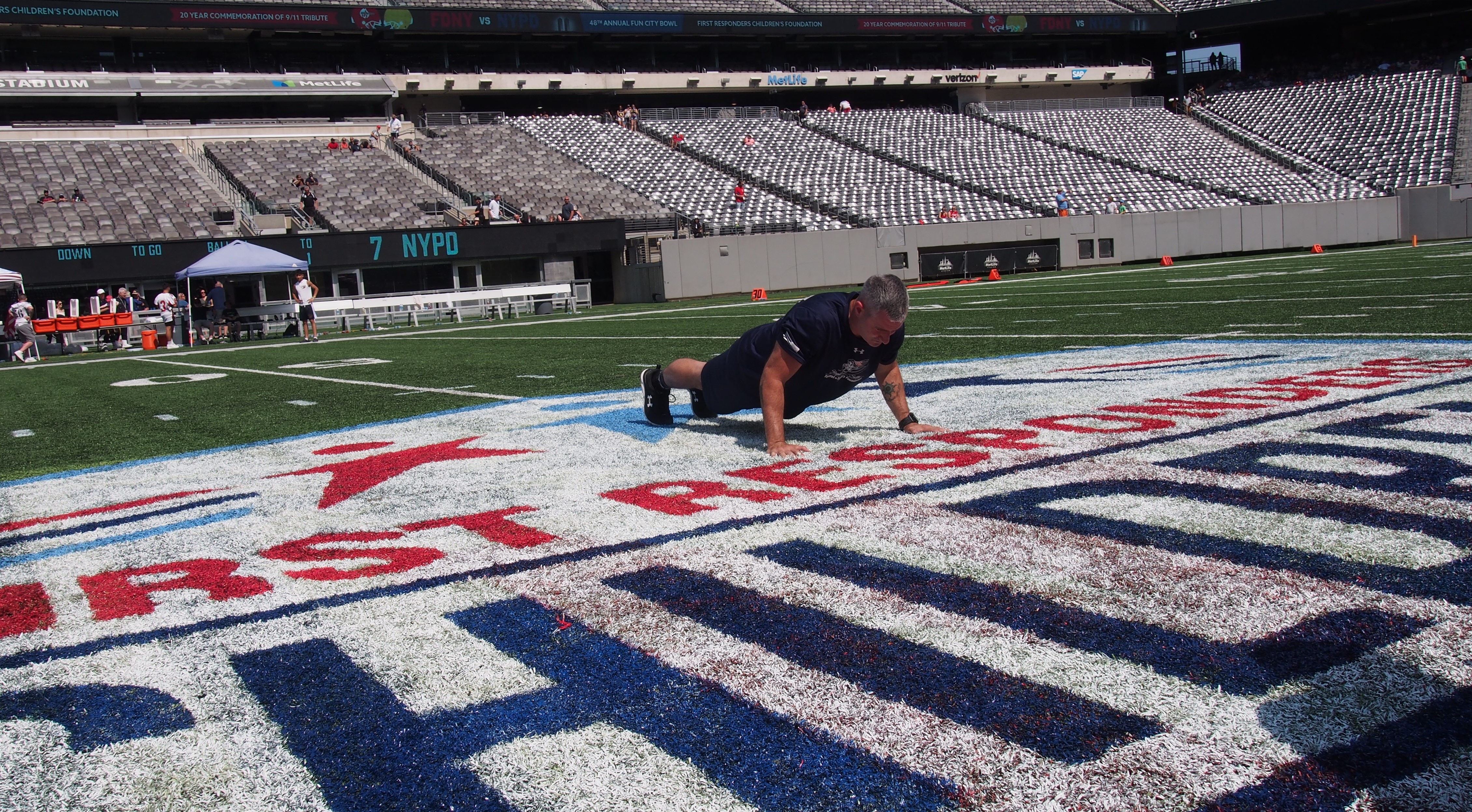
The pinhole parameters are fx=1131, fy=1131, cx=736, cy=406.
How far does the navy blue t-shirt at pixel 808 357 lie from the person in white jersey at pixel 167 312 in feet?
71.8

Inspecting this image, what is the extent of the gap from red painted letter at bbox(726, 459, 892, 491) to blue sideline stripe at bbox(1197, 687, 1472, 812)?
2.63 metres

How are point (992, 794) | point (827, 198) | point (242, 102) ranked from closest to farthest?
1. point (992, 794)
2. point (827, 198)
3. point (242, 102)

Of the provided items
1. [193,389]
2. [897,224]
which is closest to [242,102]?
[897,224]

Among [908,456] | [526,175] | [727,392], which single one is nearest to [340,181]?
[526,175]

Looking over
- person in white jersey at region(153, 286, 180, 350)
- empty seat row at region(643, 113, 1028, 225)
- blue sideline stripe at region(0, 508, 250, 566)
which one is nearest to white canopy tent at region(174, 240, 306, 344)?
person in white jersey at region(153, 286, 180, 350)

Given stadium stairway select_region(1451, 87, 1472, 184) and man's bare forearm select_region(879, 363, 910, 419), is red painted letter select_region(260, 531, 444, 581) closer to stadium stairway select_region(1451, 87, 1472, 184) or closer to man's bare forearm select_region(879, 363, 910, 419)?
man's bare forearm select_region(879, 363, 910, 419)

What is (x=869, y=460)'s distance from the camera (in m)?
5.34

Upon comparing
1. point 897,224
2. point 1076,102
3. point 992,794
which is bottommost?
point 992,794

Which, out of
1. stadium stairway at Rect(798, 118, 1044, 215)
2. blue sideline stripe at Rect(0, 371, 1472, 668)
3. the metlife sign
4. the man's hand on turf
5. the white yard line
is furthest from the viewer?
stadium stairway at Rect(798, 118, 1044, 215)

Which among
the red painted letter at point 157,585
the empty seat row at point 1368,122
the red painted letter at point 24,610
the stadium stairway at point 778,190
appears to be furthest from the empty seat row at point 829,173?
the red painted letter at point 24,610

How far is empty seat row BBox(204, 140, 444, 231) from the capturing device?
32.6m

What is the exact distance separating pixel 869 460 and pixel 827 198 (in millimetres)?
34172

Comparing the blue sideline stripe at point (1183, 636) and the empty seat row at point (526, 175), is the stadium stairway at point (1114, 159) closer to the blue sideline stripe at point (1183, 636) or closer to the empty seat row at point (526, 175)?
the empty seat row at point (526, 175)

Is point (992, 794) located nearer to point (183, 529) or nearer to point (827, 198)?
point (183, 529)
